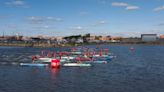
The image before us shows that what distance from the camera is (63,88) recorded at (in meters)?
41.8

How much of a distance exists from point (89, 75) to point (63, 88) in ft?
47.4

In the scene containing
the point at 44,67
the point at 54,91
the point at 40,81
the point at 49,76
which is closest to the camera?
the point at 54,91

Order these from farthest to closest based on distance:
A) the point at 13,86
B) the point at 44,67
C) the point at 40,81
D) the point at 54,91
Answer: the point at 44,67 < the point at 40,81 < the point at 13,86 < the point at 54,91

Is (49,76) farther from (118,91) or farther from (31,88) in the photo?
(118,91)

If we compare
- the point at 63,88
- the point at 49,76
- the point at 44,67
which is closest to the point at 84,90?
the point at 63,88

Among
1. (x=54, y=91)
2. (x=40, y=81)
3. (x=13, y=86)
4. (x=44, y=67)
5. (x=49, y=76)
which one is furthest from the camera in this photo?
(x=44, y=67)

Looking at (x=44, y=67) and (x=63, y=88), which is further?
(x=44, y=67)

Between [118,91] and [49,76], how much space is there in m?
17.2

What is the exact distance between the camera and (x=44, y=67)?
68438 millimetres

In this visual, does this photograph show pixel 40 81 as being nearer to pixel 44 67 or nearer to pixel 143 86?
pixel 143 86

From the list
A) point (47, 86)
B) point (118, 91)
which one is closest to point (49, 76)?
point (47, 86)

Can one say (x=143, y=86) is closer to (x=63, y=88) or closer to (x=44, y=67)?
(x=63, y=88)

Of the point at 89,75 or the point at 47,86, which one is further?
the point at 89,75

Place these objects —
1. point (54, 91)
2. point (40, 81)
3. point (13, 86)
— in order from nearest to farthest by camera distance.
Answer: point (54, 91)
point (13, 86)
point (40, 81)
